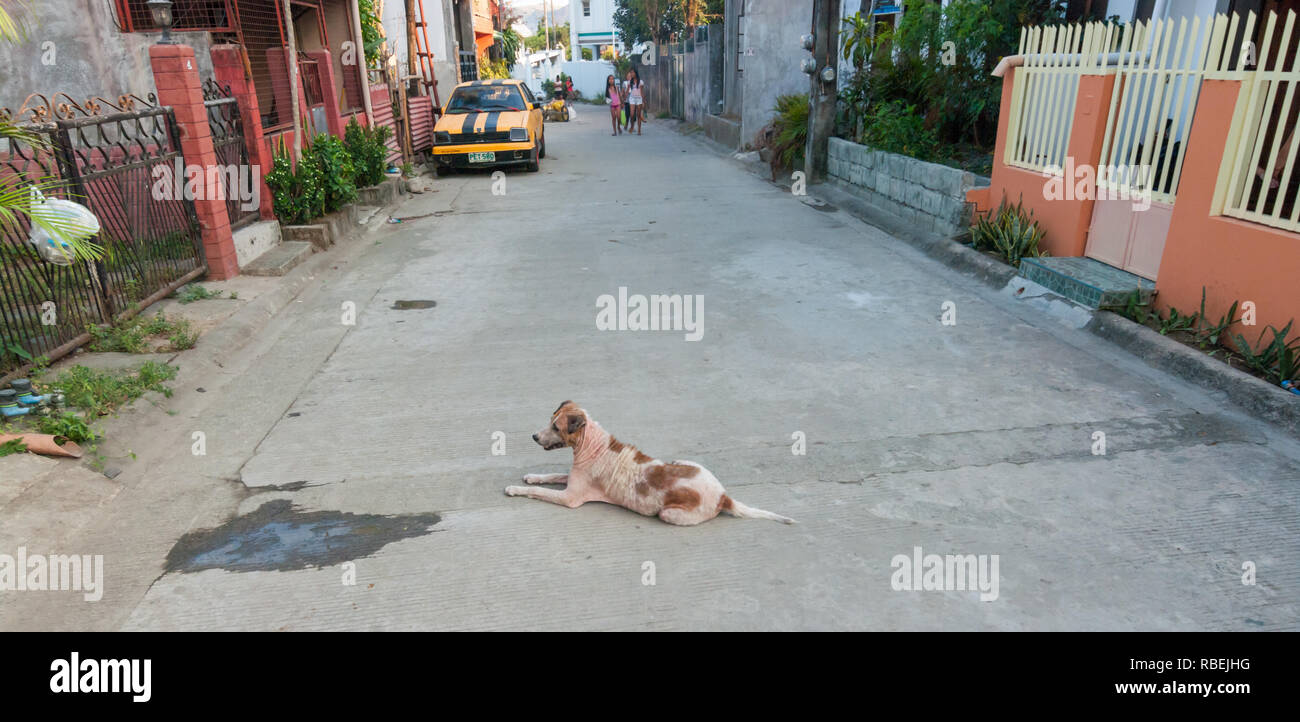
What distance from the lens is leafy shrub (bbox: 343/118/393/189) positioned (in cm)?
1145

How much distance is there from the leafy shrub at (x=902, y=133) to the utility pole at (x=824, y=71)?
1505 millimetres

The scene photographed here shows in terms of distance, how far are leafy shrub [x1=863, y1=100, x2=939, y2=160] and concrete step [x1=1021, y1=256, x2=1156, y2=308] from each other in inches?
142

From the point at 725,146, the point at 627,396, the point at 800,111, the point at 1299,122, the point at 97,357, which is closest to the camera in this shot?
the point at 1299,122

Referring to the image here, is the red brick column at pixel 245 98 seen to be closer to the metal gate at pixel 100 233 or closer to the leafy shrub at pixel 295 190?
the leafy shrub at pixel 295 190

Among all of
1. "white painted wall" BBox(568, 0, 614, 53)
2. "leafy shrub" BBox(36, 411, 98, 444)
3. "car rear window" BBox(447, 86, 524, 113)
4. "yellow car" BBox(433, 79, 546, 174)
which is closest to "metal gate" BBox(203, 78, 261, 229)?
"leafy shrub" BBox(36, 411, 98, 444)

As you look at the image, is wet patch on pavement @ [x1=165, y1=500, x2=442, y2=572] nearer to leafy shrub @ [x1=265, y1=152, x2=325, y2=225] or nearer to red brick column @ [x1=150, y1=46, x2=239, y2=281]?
red brick column @ [x1=150, y1=46, x2=239, y2=281]

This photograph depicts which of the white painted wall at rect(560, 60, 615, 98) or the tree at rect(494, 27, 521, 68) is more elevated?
the tree at rect(494, 27, 521, 68)

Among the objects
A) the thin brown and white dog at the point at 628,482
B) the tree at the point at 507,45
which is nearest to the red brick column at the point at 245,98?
the thin brown and white dog at the point at 628,482

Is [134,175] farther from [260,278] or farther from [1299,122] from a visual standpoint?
[1299,122]

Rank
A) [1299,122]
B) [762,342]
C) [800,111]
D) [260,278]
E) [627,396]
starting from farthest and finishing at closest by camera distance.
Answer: [800,111] → [260,278] → [762,342] → [627,396] → [1299,122]

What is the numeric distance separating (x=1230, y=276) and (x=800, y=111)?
10.0 m

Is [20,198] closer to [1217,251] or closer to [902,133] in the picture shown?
[1217,251]

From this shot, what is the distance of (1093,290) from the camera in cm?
611

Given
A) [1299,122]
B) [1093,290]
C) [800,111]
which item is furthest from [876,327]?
[800,111]
